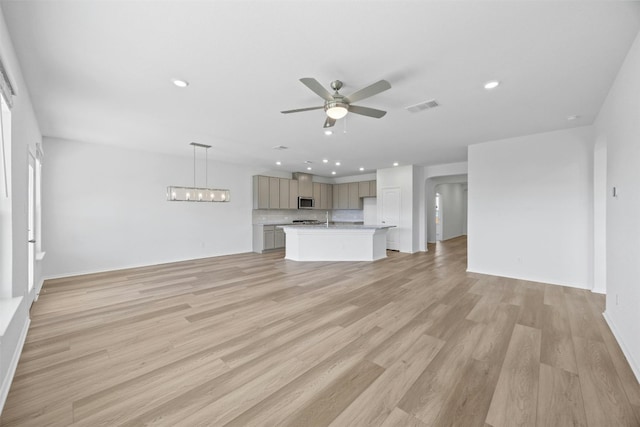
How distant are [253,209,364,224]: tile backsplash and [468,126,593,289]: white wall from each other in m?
5.13

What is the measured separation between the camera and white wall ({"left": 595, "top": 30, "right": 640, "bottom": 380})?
2084 millimetres

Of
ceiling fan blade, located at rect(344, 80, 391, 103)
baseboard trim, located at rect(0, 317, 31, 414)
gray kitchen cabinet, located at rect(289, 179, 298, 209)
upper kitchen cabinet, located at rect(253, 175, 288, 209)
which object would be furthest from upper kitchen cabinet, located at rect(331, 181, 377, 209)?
baseboard trim, located at rect(0, 317, 31, 414)

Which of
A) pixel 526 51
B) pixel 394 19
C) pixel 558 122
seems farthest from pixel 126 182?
pixel 558 122

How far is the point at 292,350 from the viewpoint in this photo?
92.9 inches

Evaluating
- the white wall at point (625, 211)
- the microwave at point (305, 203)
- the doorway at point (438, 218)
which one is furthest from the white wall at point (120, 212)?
the doorway at point (438, 218)

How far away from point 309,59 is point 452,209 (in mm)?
11369

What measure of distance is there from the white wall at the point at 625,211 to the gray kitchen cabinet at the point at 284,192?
281 inches

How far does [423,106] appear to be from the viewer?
11.1ft

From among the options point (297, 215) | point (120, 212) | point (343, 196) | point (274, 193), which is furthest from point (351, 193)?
point (120, 212)

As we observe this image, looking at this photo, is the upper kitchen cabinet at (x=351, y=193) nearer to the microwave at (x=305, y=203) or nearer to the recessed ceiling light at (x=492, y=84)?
the microwave at (x=305, y=203)

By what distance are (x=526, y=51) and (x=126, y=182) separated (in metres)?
6.99

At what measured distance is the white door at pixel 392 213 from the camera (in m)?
8.05

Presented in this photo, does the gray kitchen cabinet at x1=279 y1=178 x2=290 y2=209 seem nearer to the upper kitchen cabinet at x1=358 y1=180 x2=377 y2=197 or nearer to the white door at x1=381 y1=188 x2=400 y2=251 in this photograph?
the upper kitchen cabinet at x1=358 y1=180 x2=377 y2=197

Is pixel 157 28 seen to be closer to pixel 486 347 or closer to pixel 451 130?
pixel 486 347
